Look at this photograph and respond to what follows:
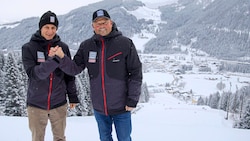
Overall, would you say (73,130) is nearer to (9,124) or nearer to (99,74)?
(9,124)

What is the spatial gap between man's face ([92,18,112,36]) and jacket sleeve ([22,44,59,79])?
0.60 m

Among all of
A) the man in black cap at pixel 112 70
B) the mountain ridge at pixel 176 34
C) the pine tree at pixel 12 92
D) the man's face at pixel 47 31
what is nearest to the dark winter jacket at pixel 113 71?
the man in black cap at pixel 112 70

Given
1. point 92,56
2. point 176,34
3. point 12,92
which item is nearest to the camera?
point 92,56

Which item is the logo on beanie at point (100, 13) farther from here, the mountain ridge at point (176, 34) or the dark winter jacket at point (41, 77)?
the mountain ridge at point (176, 34)

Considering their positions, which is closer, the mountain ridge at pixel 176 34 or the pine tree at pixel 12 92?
the pine tree at pixel 12 92

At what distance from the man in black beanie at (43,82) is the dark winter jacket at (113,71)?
0.25 meters

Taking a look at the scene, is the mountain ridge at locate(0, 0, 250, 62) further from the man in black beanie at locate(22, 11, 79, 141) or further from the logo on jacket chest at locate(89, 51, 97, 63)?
the logo on jacket chest at locate(89, 51, 97, 63)

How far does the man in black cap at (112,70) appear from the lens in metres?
2.74

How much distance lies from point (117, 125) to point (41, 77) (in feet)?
3.41

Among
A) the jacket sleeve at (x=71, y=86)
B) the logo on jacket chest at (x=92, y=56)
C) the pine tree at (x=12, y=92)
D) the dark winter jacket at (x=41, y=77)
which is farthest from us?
the pine tree at (x=12, y=92)

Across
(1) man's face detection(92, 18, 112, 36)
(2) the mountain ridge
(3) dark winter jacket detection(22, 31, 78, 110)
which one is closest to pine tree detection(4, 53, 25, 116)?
(3) dark winter jacket detection(22, 31, 78, 110)

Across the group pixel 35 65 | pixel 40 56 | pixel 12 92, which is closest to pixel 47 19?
pixel 40 56

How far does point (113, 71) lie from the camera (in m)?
2.76

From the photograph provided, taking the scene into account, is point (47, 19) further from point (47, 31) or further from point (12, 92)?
point (12, 92)
